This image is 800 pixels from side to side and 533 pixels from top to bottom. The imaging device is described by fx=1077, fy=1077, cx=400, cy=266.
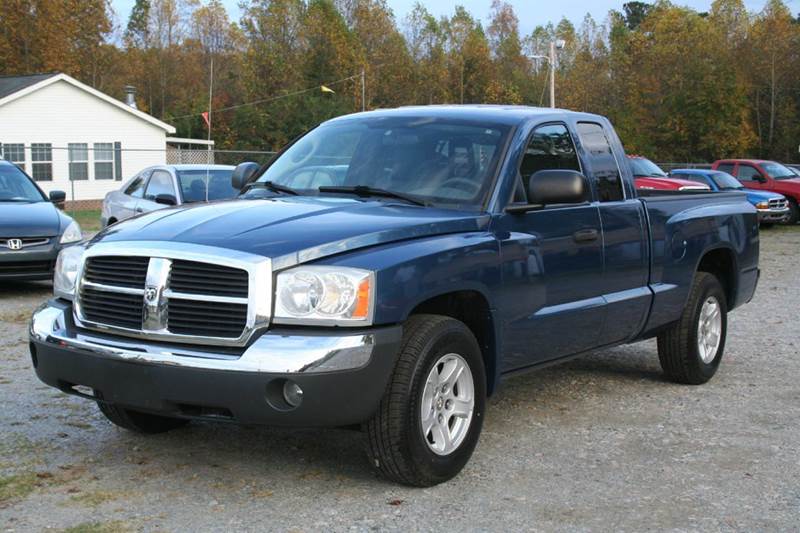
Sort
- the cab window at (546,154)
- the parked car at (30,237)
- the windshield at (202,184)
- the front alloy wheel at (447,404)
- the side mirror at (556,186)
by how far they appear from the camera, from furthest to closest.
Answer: the windshield at (202,184) → the parked car at (30,237) → the cab window at (546,154) → the side mirror at (556,186) → the front alloy wheel at (447,404)

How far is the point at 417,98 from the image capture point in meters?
77.1

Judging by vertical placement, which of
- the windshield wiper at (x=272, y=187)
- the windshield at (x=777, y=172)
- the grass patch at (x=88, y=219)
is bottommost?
the grass patch at (x=88, y=219)

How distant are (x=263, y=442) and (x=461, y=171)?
1806 millimetres

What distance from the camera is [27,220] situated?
12.1 metres

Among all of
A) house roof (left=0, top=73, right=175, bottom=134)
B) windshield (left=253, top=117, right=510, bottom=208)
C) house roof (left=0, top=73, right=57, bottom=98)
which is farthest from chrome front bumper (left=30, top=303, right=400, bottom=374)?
house roof (left=0, top=73, right=57, bottom=98)

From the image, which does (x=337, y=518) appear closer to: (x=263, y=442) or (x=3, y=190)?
(x=263, y=442)

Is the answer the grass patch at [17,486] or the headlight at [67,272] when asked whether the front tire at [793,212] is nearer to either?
the headlight at [67,272]

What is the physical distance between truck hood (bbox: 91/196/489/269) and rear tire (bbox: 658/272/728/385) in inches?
102

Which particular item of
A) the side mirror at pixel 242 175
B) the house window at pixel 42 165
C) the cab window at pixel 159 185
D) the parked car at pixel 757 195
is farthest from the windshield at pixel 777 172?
the side mirror at pixel 242 175

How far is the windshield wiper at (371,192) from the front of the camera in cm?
563

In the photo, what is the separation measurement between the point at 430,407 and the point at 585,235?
172cm

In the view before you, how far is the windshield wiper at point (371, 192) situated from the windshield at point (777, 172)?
2695 cm

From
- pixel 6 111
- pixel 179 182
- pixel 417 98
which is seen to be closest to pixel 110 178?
pixel 6 111

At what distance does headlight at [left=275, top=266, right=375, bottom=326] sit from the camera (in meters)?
4.58
